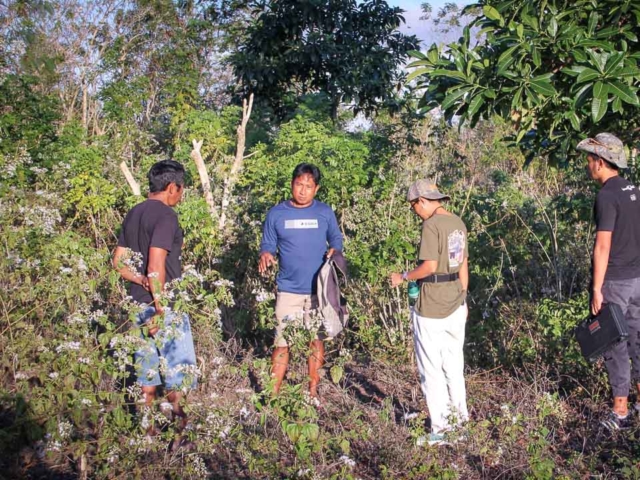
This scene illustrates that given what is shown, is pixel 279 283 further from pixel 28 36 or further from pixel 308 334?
pixel 28 36

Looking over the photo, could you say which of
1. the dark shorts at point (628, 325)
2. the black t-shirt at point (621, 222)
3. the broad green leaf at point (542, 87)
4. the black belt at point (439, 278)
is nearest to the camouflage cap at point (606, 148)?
the black t-shirt at point (621, 222)

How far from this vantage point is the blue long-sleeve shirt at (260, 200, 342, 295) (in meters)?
4.79

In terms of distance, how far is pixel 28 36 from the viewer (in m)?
8.77

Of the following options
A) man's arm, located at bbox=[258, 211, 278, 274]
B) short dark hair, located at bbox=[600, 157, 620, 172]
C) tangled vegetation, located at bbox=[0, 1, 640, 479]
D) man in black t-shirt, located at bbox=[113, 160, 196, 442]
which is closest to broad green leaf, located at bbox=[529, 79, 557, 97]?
short dark hair, located at bbox=[600, 157, 620, 172]

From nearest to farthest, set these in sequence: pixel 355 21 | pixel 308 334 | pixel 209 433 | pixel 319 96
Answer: pixel 209 433, pixel 308 334, pixel 319 96, pixel 355 21

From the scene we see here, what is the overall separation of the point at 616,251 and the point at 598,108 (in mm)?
925

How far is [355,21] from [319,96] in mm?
1670

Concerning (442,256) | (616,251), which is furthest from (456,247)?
(616,251)

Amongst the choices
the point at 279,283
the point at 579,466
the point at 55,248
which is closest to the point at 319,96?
the point at 279,283

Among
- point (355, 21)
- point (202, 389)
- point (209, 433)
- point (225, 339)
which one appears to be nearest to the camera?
point (209, 433)

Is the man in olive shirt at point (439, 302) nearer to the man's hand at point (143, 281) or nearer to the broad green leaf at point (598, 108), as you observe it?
the broad green leaf at point (598, 108)

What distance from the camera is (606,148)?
402 cm

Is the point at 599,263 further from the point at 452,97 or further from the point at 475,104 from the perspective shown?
the point at 452,97

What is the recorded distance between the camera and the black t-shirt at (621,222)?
3988 millimetres
